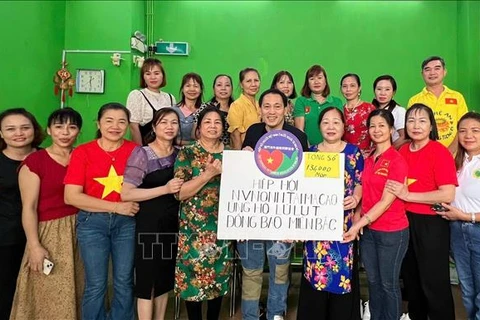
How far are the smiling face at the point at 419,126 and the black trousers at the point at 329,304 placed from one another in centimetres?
70

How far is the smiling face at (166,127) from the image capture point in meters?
1.93

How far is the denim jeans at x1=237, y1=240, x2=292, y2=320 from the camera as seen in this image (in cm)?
197

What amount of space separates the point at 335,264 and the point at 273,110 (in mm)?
899

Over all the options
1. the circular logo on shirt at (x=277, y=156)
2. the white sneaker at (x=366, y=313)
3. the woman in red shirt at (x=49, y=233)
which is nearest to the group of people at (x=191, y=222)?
the woman in red shirt at (x=49, y=233)

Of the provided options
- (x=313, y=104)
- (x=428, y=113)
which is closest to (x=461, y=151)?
(x=428, y=113)

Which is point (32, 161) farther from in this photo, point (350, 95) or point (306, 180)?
point (350, 95)

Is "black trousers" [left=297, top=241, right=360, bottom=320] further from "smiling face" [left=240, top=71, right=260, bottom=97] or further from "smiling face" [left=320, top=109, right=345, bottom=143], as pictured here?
"smiling face" [left=240, top=71, right=260, bottom=97]

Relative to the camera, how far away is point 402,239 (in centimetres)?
187

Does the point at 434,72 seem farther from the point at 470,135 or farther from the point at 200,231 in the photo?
the point at 200,231

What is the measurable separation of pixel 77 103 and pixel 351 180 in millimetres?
3423

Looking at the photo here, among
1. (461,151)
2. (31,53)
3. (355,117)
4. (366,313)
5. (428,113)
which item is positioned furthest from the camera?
(31,53)

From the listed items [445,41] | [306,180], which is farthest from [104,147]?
[445,41]

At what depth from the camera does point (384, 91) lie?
262 cm

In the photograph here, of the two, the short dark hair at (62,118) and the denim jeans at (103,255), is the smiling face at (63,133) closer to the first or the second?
the short dark hair at (62,118)
